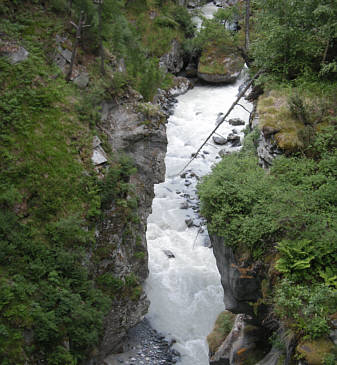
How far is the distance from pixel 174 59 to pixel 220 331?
25327 mm

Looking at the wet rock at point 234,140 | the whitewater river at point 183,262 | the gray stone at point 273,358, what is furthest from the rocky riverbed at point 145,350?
the wet rock at point 234,140

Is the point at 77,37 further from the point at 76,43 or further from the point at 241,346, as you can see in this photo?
the point at 241,346

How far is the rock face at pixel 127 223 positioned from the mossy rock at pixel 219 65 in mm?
18173

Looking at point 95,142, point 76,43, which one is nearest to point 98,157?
point 95,142

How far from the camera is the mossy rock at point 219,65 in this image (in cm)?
2941

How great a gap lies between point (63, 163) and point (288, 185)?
6.68 metres

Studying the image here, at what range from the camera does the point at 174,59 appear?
102 feet

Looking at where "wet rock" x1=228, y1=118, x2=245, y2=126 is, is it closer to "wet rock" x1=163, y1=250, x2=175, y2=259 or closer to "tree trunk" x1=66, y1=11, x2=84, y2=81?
"wet rock" x1=163, y1=250, x2=175, y2=259

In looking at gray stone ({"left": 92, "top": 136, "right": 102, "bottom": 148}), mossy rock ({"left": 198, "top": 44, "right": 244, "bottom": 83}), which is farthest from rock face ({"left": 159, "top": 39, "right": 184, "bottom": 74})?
gray stone ({"left": 92, "top": 136, "right": 102, "bottom": 148})

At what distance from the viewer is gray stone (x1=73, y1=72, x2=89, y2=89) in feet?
40.2

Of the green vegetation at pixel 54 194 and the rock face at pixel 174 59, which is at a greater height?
the green vegetation at pixel 54 194

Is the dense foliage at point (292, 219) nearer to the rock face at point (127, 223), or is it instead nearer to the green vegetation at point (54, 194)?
the rock face at point (127, 223)

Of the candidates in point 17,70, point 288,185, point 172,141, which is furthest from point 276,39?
point 172,141

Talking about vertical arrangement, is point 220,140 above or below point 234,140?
below
